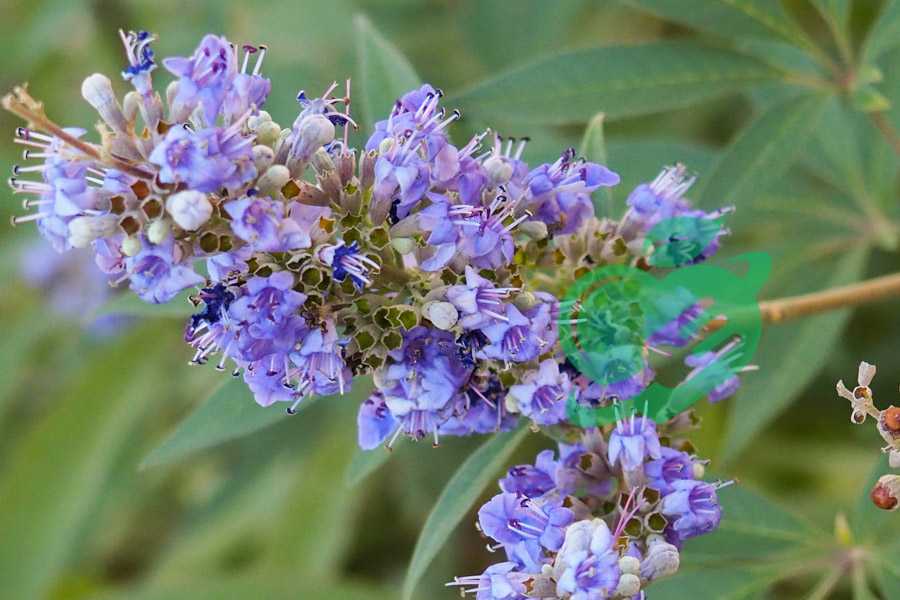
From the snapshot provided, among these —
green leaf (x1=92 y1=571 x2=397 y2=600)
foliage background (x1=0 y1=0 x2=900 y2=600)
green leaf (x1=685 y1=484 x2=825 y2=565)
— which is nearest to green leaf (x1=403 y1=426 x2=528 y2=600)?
foliage background (x1=0 y1=0 x2=900 y2=600)

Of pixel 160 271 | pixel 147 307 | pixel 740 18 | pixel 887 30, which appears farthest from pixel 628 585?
pixel 740 18

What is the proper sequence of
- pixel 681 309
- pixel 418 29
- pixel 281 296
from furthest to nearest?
pixel 418 29 < pixel 681 309 < pixel 281 296

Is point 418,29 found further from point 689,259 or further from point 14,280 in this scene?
point 689,259

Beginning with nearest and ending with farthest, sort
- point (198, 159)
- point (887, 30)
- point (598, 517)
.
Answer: point (198, 159), point (598, 517), point (887, 30)

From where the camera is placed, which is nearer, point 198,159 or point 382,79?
point 198,159

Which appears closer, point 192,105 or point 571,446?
point 192,105

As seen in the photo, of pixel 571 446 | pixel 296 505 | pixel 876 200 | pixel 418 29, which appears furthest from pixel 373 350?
pixel 418 29

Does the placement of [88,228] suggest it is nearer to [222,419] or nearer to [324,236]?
[324,236]

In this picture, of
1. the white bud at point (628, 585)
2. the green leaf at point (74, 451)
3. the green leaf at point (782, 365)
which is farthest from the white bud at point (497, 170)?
the green leaf at point (74, 451)
